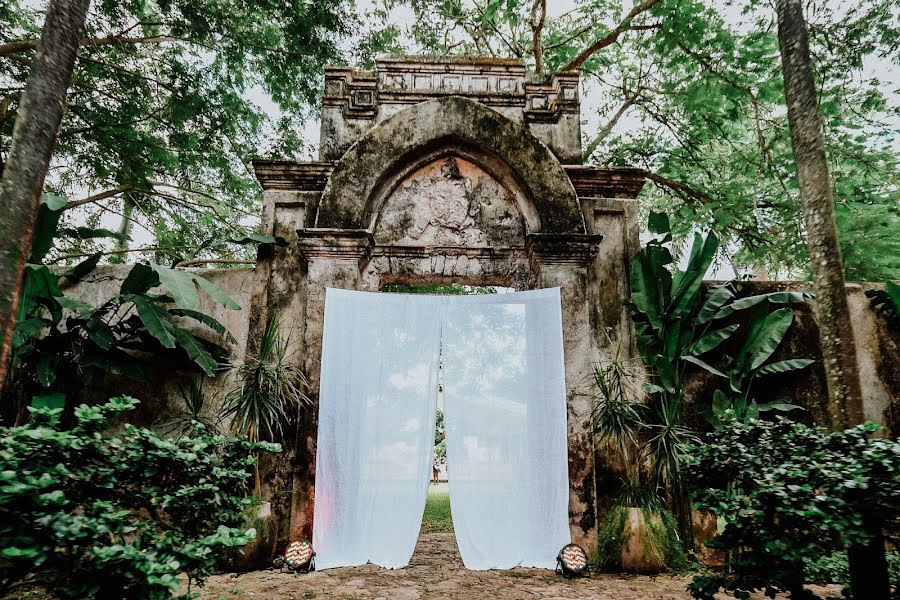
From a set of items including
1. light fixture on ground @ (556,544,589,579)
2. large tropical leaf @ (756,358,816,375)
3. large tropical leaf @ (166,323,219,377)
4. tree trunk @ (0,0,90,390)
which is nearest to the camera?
tree trunk @ (0,0,90,390)

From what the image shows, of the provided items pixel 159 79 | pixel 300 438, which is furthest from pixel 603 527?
pixel 159 79

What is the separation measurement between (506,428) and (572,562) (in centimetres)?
119

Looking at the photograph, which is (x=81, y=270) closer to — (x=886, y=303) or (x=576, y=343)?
(x=576, y=343)

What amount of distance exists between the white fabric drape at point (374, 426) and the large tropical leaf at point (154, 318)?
135cm

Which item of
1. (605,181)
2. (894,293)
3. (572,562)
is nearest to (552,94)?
(605,181)

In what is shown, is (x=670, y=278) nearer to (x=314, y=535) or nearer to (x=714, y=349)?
(x=714, y=349)

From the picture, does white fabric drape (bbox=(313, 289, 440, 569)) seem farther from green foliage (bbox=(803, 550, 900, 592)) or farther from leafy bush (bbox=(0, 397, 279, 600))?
green foliage (bbox=(803, 550, 900, 592))

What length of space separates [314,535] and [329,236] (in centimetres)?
280

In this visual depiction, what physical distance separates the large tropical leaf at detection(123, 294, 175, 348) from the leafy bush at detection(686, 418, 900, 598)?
4.17m

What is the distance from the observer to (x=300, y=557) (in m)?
4.27

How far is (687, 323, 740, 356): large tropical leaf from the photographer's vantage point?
16.3ft

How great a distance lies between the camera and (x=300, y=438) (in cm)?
486

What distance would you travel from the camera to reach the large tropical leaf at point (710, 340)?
16.3 ft

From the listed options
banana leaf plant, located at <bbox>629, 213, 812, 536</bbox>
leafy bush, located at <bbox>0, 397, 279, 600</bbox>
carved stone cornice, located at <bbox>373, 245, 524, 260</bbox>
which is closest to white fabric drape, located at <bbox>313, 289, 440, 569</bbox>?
carved stone cornice, located at <bbox>373, 245, 524, 260</bbox>
